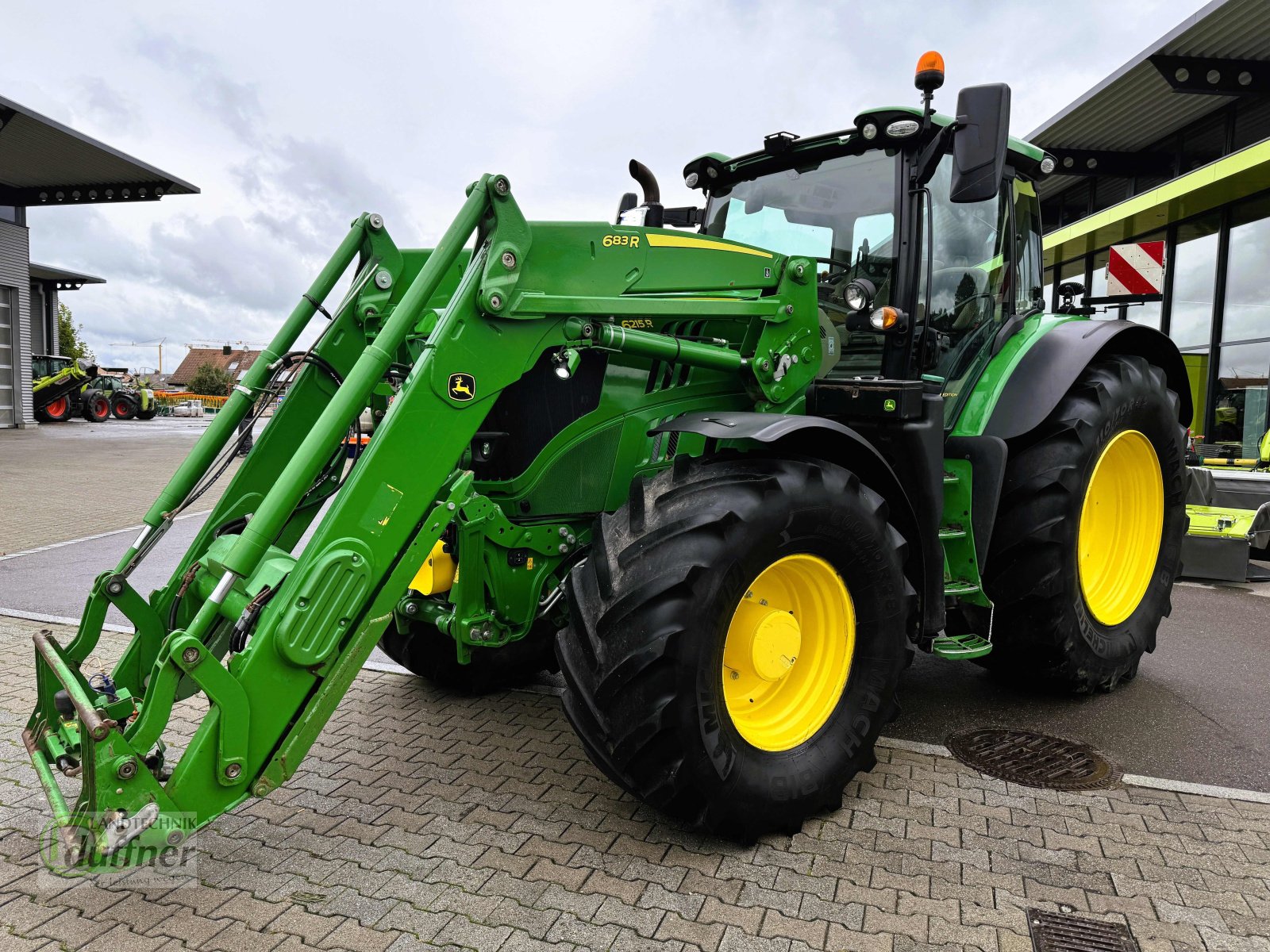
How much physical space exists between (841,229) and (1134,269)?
4.86m

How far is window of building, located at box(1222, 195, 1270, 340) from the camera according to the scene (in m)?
11.6

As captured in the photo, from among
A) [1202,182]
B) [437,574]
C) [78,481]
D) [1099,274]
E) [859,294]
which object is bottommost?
[78,481]

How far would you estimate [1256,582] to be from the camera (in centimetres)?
704

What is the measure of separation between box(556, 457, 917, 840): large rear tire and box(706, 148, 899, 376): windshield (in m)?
0.98

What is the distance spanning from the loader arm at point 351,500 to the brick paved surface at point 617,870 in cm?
34

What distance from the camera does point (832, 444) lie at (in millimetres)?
3324

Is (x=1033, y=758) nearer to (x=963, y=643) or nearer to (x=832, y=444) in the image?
(x=963, y=643)

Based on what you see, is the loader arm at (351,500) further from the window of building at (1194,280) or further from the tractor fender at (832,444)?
the window of building at (1194,280)

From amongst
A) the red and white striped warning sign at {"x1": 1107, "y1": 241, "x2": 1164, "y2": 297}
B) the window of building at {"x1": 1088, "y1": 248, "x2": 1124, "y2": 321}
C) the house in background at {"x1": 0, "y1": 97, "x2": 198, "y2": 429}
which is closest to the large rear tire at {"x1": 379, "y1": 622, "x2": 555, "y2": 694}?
the red and white striped warning sign at {"x1": 1107, "y1": 241, "x2": 1164, "y2": 297}

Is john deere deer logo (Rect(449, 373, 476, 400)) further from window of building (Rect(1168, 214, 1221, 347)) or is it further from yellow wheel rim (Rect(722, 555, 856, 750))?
window of building (Rect(1168, 214, 1221, 347))

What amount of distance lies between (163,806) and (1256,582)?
7.67 metres

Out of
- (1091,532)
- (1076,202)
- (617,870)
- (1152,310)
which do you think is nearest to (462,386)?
(617,870)

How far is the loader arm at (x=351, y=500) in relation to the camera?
240 cm

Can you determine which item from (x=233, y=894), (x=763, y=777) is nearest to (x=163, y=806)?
(x=233, y=894)
